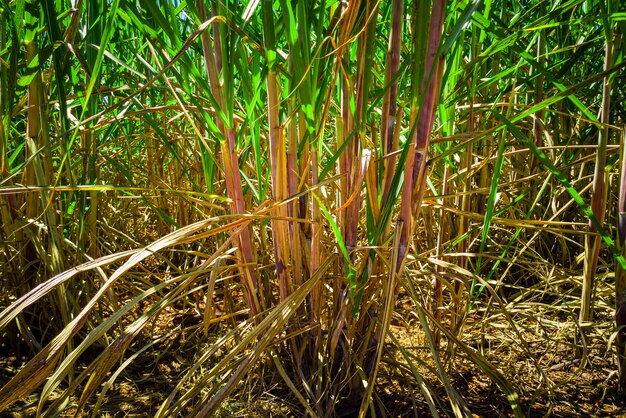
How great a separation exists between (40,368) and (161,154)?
1.03 meters

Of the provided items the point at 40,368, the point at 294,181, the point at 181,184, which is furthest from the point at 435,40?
the point at 181,184

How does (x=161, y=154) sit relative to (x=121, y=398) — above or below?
above

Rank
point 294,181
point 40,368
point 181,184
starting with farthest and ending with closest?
point 181,184, point 294,181, point 40,368

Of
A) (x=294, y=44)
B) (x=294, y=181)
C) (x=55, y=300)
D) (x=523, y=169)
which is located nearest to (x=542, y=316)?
(x=523, y=169)

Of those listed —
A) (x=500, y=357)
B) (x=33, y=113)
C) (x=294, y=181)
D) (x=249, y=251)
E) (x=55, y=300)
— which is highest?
(x=33, y=113)

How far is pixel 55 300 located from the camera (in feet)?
3.59

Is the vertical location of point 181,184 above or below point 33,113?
below

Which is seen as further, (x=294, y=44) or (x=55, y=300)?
(x=55, y=300)

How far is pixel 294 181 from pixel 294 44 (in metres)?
0.20

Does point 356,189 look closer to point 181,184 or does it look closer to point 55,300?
point 55,300

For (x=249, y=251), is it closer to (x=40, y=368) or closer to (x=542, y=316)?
(x=40, y=368)

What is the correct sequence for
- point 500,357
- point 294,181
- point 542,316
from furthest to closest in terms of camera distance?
point 542,316 → point 500,357 → point 294,181

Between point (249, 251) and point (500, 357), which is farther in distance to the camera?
point (500, 357)

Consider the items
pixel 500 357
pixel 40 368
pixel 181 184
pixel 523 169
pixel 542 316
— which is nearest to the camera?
pixel 40 368
